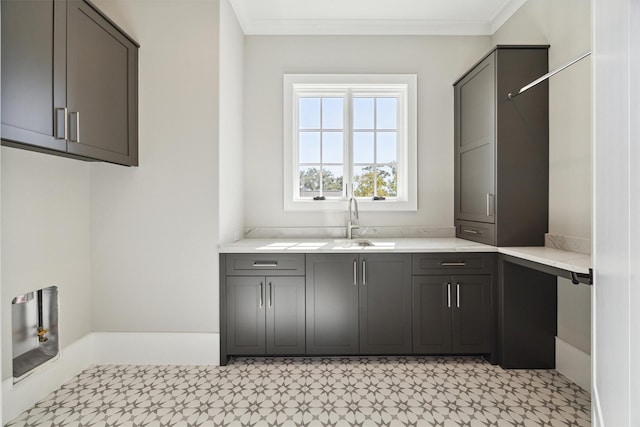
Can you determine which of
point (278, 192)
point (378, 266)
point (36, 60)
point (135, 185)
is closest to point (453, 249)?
point (378, 266)

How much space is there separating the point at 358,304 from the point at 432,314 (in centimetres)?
56

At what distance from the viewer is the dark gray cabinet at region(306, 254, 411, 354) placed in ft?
8.63

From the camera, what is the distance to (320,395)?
2180mm

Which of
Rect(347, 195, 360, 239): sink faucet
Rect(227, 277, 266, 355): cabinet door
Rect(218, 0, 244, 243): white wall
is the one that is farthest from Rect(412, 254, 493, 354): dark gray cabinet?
Rect(218, 0, 244, 243): white wall

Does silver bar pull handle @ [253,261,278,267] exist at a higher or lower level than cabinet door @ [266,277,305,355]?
higher

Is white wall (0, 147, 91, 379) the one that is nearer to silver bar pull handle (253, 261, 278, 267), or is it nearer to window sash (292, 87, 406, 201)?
silver bar pull handle (253, 261, 278, 267)

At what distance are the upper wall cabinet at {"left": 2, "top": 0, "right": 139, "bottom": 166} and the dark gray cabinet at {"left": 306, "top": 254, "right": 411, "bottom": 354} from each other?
1.58 meters

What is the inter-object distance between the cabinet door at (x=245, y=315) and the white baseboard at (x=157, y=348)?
0.14 m

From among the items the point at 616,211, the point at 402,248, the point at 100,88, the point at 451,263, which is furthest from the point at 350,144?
the point at 616,211

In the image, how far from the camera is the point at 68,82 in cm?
191

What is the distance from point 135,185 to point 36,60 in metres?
1.05

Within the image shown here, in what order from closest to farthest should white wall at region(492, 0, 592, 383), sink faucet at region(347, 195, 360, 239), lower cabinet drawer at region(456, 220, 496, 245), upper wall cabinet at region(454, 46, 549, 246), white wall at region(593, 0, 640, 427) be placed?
white wall at region(593, 0, 640, 427) < white wall at region(492, 0, 592, 383) < upper wall cabinet at region(454, 46, 549, 246) < lower cabinet drawer at region(456, 220, 496, 245) < sink faucet at region(347, 195, 360, 239)

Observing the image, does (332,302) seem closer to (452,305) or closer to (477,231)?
(452,305)

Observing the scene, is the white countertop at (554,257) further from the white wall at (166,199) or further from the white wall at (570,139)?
the white wall at (166,199)
